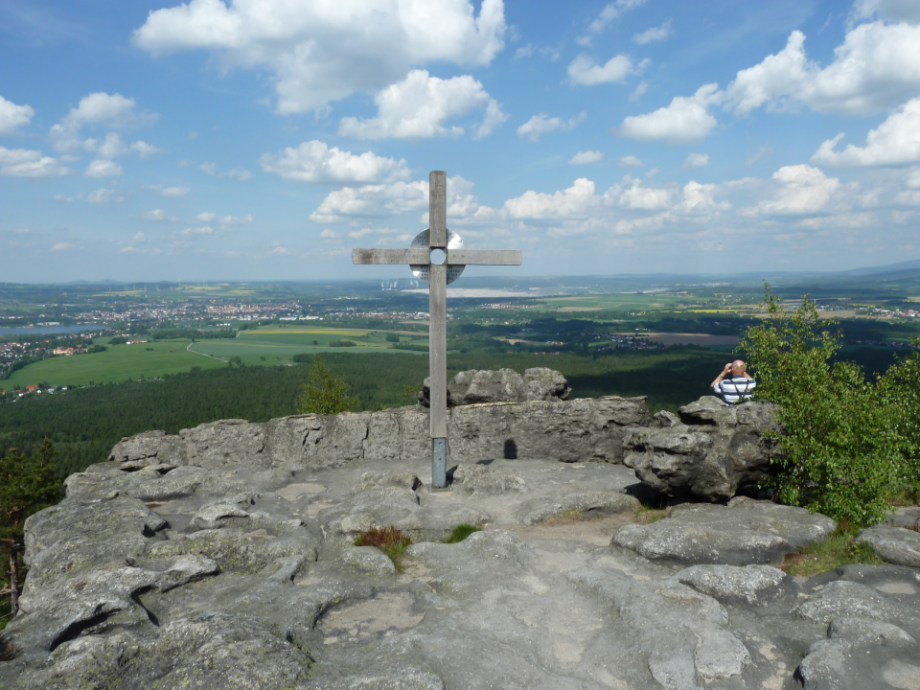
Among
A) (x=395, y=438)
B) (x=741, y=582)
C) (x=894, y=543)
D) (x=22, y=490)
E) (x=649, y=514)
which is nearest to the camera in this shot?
(x=741, y=582)

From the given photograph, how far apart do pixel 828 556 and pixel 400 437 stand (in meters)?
8.44

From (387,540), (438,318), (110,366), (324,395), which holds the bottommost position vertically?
(110,366)

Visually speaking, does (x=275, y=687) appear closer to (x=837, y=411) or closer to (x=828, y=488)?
(x=828, y=488)

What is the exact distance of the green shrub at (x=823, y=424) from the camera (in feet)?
24.2

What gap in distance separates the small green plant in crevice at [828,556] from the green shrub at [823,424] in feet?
2.57

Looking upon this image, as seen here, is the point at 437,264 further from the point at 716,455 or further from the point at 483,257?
the point at 716,455

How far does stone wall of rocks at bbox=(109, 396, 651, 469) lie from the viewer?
1219 cm

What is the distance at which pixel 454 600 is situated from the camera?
5.80 meters

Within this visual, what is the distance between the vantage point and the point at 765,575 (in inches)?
228

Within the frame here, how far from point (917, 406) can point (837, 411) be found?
13.7ft

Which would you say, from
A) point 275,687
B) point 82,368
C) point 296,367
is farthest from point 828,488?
point 82,368

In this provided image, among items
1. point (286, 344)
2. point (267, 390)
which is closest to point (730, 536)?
point (267, 390)

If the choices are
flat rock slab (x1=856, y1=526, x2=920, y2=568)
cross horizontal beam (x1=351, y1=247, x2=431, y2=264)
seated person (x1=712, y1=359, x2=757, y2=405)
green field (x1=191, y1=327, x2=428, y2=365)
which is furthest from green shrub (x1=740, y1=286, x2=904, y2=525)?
green field (x1=191, y1=327, x2=428, y2=365)

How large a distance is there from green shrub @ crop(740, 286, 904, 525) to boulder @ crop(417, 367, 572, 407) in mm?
5017
